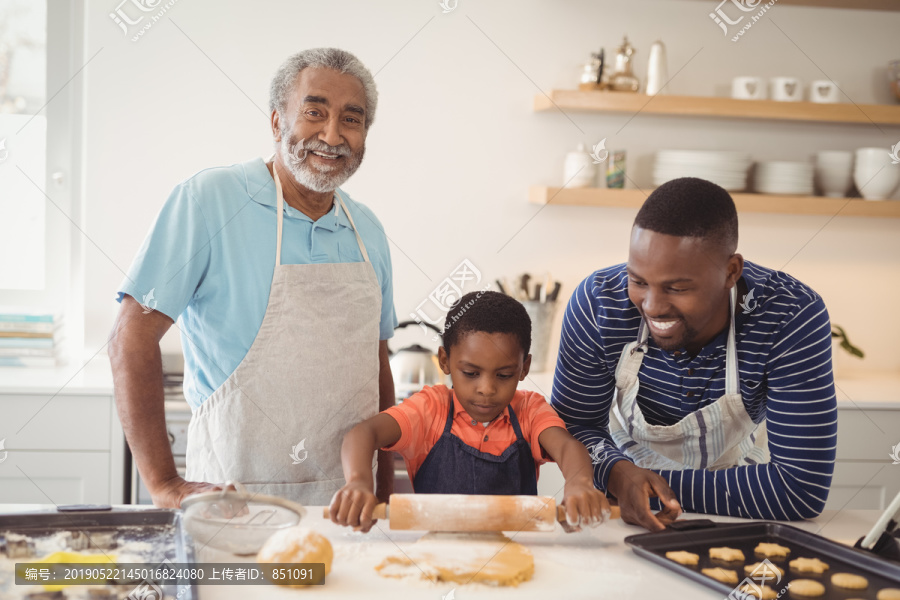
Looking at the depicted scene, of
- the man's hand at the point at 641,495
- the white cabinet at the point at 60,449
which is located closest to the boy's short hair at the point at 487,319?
the man's hand at the point at 641,495

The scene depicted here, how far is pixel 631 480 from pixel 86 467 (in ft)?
5.36

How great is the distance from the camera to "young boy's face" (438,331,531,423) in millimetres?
1396

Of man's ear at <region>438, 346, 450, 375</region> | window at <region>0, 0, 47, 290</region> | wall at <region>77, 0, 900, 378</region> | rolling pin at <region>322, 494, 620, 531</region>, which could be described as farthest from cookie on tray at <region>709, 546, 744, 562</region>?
window at <region>0, 0, 47, 290</region>

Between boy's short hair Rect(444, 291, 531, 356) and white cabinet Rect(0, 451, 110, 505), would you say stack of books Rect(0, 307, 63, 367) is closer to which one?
white cabinet Rect(0, 451, 110, 505)

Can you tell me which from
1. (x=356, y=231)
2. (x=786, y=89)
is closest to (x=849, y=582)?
(x=356, y=231)

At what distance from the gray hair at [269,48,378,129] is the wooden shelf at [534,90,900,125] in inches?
52.1

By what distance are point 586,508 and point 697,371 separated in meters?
0.36

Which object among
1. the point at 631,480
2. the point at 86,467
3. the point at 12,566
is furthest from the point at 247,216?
the point at 86,467

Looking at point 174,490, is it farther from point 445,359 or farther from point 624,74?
point 624,74

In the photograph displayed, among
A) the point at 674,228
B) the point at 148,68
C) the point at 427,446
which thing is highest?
the point at 148,68

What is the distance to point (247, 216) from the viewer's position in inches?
54.8

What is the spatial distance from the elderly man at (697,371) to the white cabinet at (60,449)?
1387 mm

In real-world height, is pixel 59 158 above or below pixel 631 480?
above

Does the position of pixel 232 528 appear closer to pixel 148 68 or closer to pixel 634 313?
pixel 634 313
